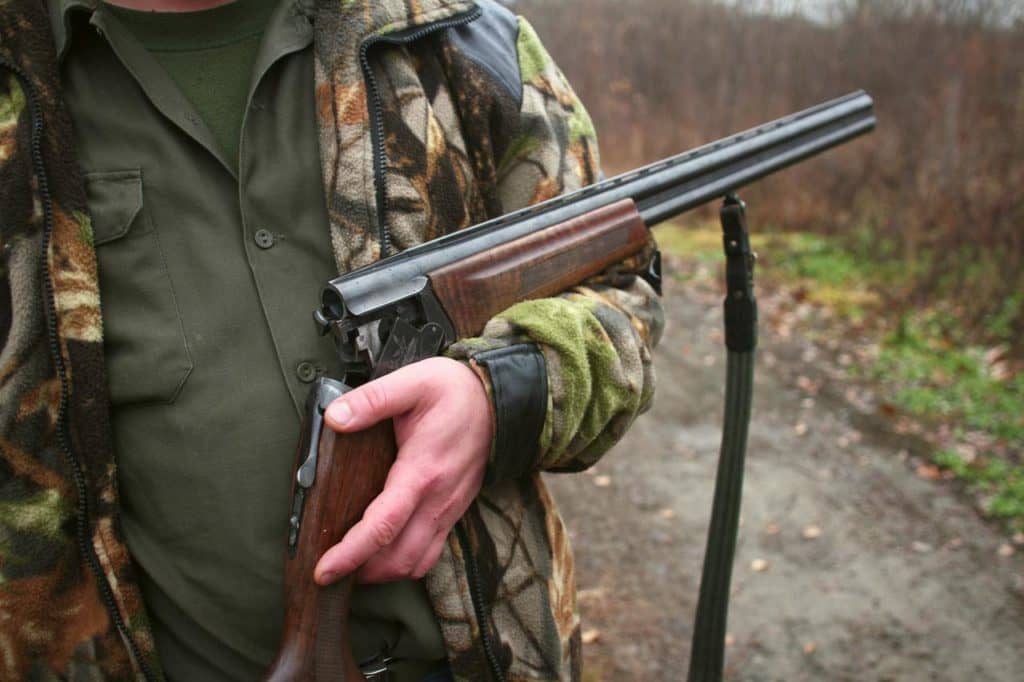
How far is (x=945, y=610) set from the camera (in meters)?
4.12

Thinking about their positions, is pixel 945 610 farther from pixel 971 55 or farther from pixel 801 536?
pixel 971 55

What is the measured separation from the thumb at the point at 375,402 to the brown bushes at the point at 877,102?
6.67 meters

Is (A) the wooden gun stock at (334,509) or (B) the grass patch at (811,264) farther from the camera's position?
(B) the grass patch at (811,264)

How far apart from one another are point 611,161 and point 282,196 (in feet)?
40.1

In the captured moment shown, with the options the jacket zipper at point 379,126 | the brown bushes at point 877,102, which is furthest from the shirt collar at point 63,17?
the brown bushes at point 877,102

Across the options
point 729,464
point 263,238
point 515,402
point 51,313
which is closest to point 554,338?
point 515,402

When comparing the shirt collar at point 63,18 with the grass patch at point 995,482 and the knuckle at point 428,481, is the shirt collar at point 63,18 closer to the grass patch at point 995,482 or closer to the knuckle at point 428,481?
the knuckle at point 428,481

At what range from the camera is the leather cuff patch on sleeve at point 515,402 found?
1.39 metres

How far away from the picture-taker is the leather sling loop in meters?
2.35

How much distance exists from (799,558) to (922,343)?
10.5 feet

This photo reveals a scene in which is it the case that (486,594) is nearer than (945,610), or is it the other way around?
(486,594)

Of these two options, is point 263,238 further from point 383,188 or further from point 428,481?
point 428,481

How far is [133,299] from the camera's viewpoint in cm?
139

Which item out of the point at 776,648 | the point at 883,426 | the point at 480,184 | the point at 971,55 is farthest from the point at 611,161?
the point at 480,184
